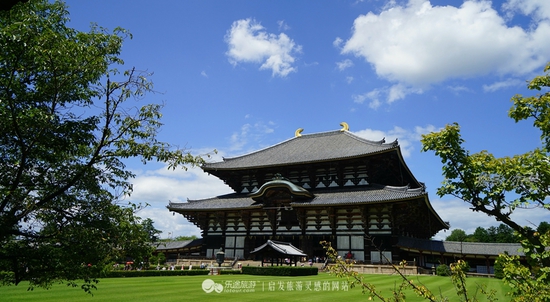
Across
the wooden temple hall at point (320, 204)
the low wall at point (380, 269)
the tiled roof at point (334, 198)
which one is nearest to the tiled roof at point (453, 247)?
A: the wooden temple hall at point (320, 204)

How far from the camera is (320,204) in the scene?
30.9 meters

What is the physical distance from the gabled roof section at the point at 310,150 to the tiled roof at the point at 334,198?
3.26 meters

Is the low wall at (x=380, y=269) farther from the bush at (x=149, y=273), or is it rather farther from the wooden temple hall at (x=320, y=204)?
the bush at (x=149, y=273)

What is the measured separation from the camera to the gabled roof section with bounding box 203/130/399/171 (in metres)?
34.0

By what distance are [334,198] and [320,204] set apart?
5.38ft

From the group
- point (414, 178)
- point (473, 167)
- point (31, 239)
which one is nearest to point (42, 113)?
point (31, 239)

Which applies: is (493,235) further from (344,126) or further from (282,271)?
(282,271)

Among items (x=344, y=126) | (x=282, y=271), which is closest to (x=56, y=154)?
(x=282, y=271)

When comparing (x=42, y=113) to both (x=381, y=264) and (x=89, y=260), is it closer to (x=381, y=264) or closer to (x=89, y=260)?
(x=89, y=260)

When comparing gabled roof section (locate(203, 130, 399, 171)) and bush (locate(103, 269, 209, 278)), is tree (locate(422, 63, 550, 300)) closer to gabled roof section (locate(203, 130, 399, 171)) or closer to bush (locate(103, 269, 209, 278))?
bush (locate(103, 269, 209, 278))

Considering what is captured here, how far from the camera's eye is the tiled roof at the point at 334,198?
2820 centimetres

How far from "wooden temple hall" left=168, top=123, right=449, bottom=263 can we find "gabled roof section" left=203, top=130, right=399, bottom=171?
0.13 meters

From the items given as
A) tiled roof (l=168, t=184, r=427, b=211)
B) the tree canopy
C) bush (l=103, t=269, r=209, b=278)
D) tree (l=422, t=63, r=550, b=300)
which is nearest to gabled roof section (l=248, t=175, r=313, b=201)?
tiled roof (l=168, t=184, r=427, b=211)

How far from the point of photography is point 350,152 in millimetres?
34188
